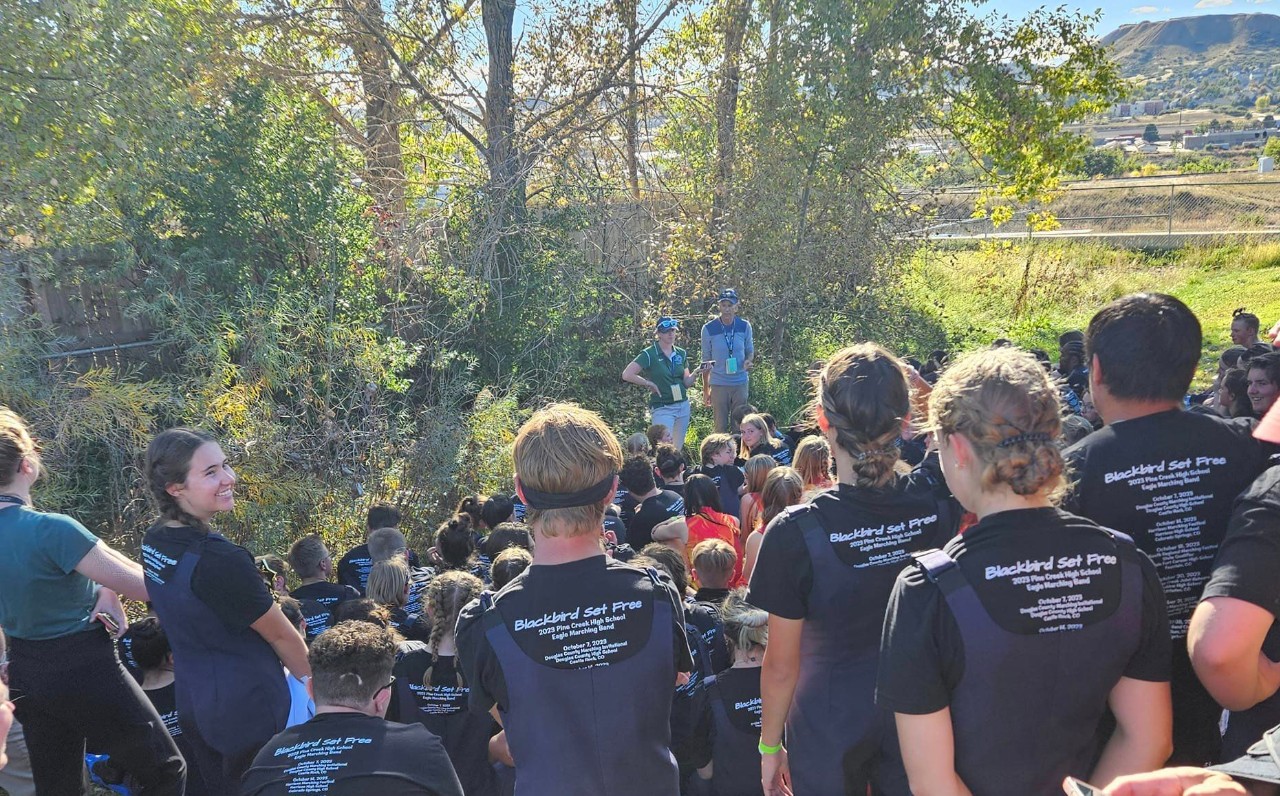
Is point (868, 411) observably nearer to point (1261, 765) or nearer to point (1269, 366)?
point (1261, 765)

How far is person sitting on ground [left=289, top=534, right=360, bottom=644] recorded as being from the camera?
4297 mm

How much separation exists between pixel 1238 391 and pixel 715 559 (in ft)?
11.9

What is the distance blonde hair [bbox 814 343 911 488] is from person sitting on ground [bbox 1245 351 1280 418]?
3588mm

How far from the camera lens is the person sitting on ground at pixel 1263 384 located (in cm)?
506

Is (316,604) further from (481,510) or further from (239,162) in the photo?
(239,162)

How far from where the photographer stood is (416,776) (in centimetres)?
233

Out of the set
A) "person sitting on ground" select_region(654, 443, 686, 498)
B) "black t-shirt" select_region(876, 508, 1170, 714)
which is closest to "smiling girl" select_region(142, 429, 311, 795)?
"black t-shirt" select_region(876, 508, 1170, 714)

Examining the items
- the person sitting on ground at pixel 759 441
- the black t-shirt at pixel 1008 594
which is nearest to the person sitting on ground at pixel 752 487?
the person sitting on ground at pixel 759 441

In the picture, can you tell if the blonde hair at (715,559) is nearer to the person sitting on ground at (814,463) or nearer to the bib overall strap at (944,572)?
the person sitting on ground at (814,463)

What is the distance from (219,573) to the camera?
9.89 feet

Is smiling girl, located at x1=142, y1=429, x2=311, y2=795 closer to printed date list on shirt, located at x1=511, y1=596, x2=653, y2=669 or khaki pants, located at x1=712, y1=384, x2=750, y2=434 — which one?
printed date list on shirt, located at x1=511, y1=596, x2=653, y2=669

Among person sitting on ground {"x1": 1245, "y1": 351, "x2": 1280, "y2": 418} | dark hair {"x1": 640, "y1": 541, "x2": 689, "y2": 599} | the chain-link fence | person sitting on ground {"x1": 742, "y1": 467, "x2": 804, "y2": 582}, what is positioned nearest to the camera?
dark hair {"x1": 640, "y1": 541, "x2": 689, "y2": 599}

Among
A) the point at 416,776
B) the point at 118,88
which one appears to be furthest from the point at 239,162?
the point at 416,776

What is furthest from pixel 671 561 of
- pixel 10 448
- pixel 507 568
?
pixel 10 448
